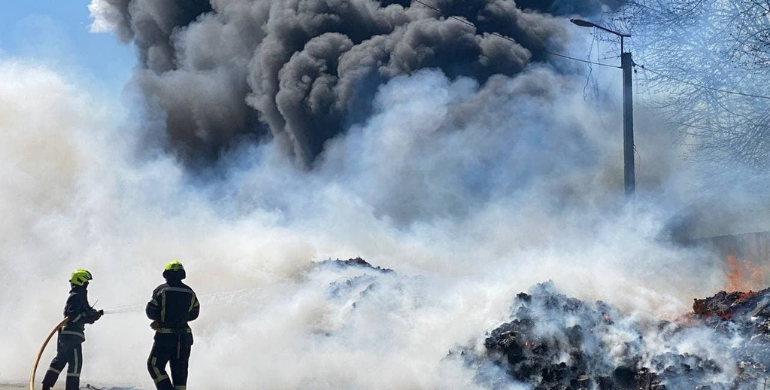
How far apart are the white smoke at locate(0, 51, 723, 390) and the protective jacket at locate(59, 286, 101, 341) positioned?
1783 millimetres

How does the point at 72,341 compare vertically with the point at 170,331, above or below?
above

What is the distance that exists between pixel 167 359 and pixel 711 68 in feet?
51.9

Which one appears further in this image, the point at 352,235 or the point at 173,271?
the point at 352,235

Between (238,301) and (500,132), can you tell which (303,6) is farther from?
(238,301)

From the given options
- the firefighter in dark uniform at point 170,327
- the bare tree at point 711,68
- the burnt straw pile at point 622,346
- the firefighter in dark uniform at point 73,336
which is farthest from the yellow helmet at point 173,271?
the bare tree at point 711,68

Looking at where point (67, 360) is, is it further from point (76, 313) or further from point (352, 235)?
point (352, 235)

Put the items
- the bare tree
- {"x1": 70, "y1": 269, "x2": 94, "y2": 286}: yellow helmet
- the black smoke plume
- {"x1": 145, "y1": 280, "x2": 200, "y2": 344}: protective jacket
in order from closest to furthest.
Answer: {"x1": 145, "y1": 280, "x2": 200, "y2": 344}: protective jacket → {"x1": 70, "y1": 269, "x2": 94, "y2": 286}: yellow helmet → the bare tree → the black smoke plume

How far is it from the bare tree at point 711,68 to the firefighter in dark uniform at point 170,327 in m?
13.9

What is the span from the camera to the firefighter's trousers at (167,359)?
8.23m

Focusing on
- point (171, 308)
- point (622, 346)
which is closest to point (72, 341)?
point (171, 308)

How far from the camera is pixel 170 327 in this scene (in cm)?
824

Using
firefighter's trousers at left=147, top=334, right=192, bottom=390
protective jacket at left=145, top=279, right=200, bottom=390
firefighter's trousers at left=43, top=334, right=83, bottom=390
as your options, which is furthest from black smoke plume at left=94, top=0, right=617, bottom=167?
firefighter's trousers at left=147, top=334, right=192, bottom=390

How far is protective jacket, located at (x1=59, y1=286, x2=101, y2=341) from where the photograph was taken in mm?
9281

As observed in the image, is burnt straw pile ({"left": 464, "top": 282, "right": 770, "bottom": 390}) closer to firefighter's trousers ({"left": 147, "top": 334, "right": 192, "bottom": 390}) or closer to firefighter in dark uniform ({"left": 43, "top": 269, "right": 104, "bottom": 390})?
firefighter's trousers ({"left": 147, "top": 334, "right": 192, "bottom": 390})
